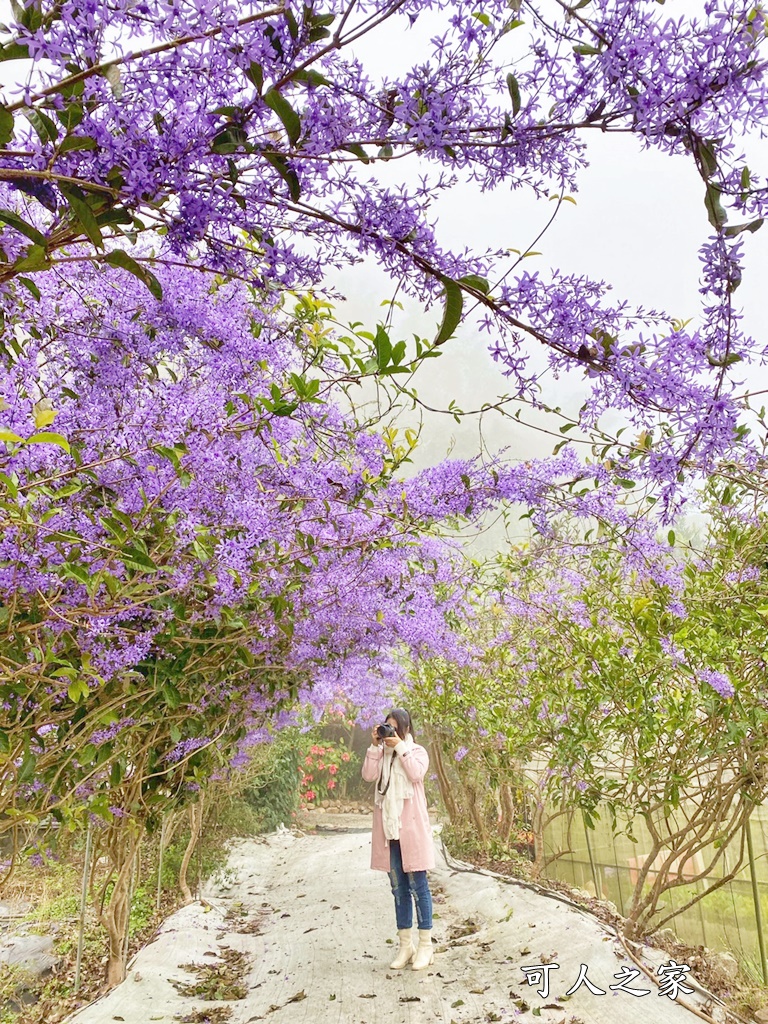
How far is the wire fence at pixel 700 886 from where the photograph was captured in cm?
381

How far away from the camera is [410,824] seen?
11.3ft

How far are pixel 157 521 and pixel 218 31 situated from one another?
1.09m

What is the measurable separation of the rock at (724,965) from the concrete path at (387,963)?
457 millimetres

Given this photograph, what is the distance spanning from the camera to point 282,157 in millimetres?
847

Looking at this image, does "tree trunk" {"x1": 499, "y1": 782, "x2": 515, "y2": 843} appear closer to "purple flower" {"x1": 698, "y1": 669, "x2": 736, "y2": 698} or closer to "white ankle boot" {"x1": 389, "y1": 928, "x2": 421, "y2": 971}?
"white ankle boot" {"x1": 389, "y1": 928, "x2": 421, "y2": 971}

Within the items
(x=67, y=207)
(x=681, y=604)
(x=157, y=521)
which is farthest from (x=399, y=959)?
(x=67, y=207)

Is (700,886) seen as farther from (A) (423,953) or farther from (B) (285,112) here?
(B) (285,112)

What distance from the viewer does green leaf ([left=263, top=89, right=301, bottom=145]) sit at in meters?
0.79

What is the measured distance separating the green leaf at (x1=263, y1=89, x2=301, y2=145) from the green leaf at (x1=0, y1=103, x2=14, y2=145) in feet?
0.87

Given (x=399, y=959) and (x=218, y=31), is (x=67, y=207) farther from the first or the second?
(x=399, y=959)

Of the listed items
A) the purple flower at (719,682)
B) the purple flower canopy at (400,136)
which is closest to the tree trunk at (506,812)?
the purple flower at (719,682)

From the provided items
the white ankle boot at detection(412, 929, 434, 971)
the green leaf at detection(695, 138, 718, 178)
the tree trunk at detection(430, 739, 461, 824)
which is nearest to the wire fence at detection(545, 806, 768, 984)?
the tree trunk at detection(430, 739, 461, 824)

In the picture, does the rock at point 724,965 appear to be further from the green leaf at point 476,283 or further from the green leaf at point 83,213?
the green leaf at point 83,213

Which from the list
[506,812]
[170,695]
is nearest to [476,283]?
[170,695]
